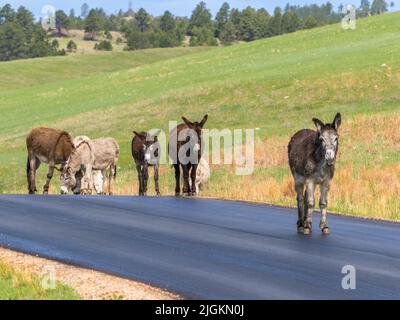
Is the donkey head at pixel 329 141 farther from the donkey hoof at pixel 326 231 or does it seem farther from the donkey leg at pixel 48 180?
the donkey leg at pixel 48 180

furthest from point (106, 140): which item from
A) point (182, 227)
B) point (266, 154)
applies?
point (182, 227)

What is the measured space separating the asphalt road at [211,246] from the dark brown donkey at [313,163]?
1.72 ft

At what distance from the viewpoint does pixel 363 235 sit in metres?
17.8

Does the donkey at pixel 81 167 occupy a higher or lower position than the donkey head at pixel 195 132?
lower

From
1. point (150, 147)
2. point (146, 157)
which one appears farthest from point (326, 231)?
point (150, 147)

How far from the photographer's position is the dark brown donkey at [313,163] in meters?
16.3

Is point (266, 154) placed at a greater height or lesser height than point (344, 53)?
lesser

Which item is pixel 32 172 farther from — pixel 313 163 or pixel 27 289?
pixel 27 289

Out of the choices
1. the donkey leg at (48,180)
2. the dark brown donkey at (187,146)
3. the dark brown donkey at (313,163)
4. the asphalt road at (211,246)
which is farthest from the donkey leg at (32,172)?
the dark brown donkey at (313,163)

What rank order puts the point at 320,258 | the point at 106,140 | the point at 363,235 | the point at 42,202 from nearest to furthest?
the point at 320,258
the point at 363,235
the point at 42,202
the point at 106,140

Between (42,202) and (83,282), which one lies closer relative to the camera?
(83,282)

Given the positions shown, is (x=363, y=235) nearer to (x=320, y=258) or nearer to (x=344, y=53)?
(x=320, y=258)

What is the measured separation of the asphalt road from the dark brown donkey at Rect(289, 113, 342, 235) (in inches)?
20.7

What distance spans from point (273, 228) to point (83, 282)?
251 inches
